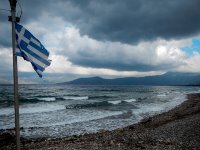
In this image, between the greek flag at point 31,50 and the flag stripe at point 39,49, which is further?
the flag stripe at point 39,49

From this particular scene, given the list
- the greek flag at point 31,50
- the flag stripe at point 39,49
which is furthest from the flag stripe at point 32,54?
the flag stripe at point 39,49

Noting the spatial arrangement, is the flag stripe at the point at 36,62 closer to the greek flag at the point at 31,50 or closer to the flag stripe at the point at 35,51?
the greek flag at the point at 31,50

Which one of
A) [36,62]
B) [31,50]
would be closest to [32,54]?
[31,50]

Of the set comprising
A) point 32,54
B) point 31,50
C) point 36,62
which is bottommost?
point 36,62

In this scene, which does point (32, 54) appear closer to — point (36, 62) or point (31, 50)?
point (31, 50)

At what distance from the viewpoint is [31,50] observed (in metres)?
7.14

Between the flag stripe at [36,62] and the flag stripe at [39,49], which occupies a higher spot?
the flag stripe at [39,49]

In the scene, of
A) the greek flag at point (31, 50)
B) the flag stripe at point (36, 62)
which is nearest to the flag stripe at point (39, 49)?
the greek flag at point (31, 50)

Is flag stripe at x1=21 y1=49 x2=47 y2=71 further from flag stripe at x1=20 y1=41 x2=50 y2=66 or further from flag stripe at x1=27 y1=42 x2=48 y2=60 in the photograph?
flag stripe at x1=27 y1=42 x2=48 y2=60

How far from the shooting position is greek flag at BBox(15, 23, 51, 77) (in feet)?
22.6

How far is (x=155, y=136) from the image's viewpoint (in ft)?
49.5

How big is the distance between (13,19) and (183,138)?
11.2 metres

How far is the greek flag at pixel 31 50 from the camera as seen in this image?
6.89 meters

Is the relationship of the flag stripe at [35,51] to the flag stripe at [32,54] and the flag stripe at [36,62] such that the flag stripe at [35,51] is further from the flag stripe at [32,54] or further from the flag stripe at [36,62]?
the flag stripe at [36,62]
